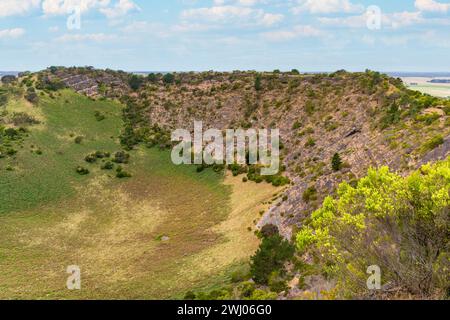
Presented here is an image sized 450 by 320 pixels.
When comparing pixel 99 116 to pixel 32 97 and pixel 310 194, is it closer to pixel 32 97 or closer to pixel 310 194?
pixel 32 97

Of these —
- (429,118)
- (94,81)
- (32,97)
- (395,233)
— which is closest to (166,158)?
(32,97)

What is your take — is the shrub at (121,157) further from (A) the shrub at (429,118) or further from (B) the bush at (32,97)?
(A) the shrub at (429,118)

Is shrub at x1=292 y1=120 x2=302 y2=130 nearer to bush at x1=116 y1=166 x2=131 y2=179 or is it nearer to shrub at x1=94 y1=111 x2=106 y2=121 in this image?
bush at x1=116 y1=166 x2=131 y2=179

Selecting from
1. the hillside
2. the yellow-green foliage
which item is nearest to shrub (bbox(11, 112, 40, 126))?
the hillside

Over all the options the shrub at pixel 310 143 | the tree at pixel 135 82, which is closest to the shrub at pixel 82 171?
the shrub at pixel 310 143
